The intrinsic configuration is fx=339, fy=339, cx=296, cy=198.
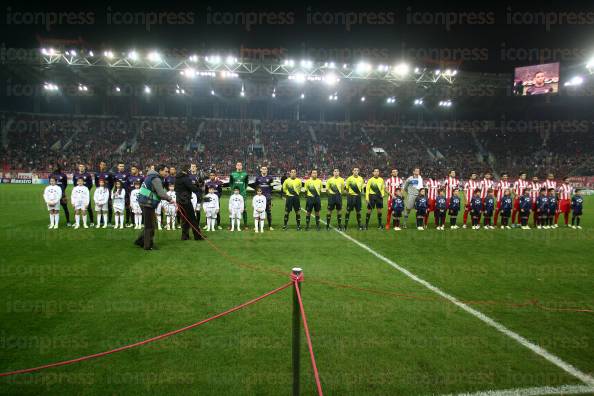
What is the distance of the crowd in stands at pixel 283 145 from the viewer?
118ft

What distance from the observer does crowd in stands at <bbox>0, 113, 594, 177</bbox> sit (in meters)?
36.0

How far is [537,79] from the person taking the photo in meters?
31.4

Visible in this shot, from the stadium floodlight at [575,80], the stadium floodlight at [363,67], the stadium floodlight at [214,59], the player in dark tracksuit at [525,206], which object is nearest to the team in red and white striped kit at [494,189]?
the player in dark tracksuit at [525,206]

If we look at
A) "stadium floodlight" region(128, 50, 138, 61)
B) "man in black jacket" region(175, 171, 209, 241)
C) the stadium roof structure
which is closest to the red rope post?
"man in black jacket" region(175, 171, 209, 241)

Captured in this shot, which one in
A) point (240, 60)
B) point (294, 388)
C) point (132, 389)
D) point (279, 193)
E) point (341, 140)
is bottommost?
point (132, 389)

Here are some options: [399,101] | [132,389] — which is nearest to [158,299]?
[132,389]

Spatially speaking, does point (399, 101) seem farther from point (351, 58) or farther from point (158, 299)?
point (158, 299)

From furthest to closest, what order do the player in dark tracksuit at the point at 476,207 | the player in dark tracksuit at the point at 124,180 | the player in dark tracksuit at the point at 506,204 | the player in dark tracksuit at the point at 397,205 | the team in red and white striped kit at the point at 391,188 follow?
1. the player in dark tracksuit at the point at 506,204
2. the player in dark tracksuit at the point at 476,207
3. the team in red and white striped kit at the point at 391,188
4. the player in dark tracksuit at the point at 397,205
5. the player in dark tracksuit at the point at 124,180

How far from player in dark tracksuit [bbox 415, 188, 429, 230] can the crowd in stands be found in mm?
23032

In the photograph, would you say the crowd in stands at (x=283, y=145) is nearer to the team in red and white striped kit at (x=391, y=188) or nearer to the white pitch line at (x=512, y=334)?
the team in red and white striped kit at (x=391, y=188)

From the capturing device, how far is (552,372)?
3521 millimetres

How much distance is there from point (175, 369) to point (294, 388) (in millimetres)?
1402

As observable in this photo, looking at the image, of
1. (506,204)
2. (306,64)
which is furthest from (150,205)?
(306,64)

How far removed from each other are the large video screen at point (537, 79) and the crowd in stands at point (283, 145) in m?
9.45
